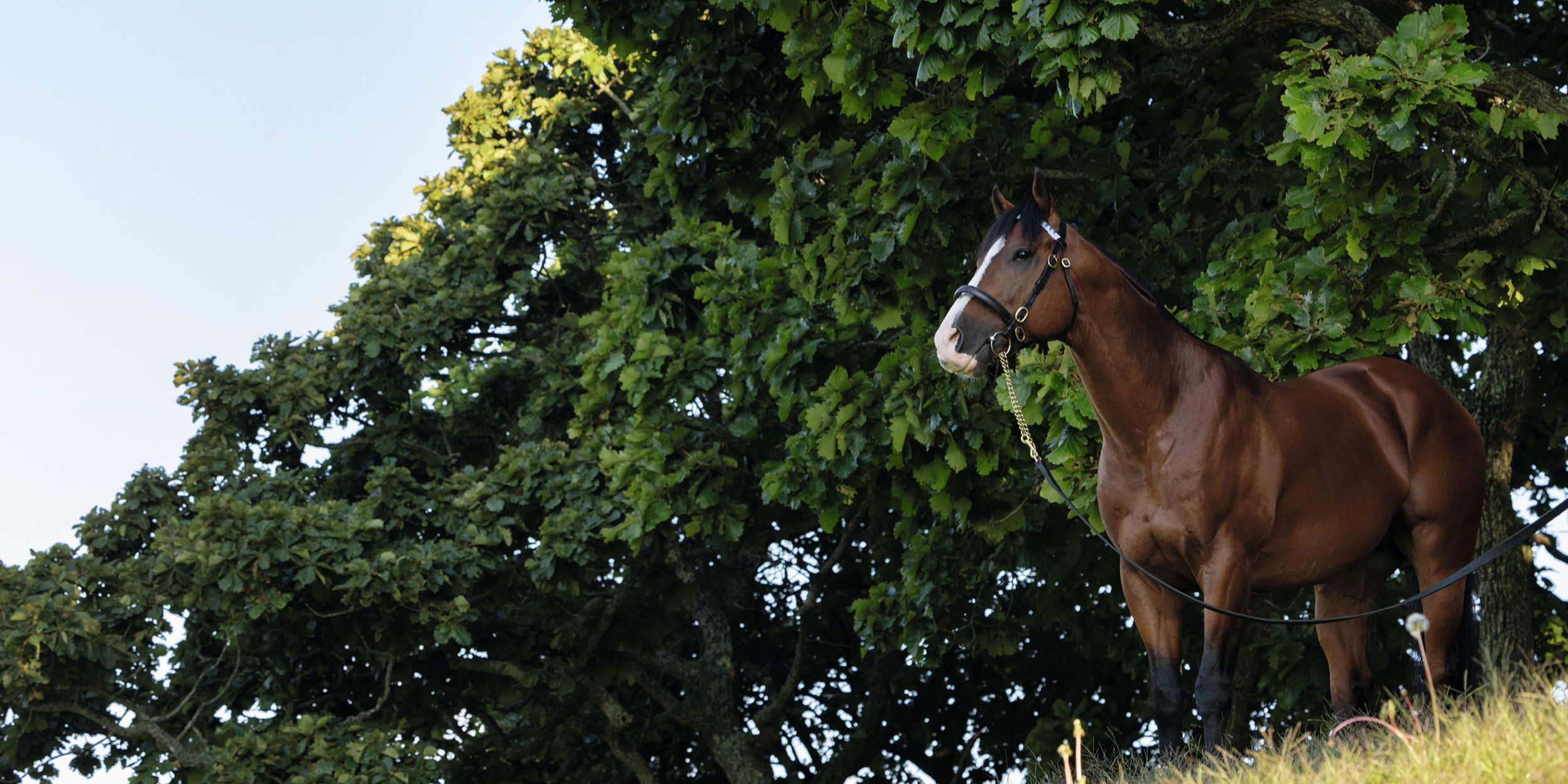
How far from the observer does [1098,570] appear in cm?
1321

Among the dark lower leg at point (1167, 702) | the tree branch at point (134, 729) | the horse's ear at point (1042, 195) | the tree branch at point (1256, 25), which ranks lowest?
the dark lower leg at point (1167, 702)

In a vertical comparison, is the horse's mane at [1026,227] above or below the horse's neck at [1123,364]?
above

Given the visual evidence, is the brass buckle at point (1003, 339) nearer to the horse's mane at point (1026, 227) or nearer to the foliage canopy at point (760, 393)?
the horse's mane at point (1026, 227)

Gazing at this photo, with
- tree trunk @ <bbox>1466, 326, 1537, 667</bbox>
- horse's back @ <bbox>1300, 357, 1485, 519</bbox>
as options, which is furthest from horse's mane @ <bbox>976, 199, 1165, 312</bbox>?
tree trunk @ <bbox>1466, 326, 1537, 667</bbox>

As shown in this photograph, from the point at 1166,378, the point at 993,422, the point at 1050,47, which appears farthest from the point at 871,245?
the point at 1166,378

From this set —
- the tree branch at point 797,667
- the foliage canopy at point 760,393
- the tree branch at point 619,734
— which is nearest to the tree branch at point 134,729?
the foliage canopy at point 760,393

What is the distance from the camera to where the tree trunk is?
35.0ft

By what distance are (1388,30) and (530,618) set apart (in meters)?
10.7

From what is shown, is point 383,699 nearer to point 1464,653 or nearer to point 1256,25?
point 1256,25

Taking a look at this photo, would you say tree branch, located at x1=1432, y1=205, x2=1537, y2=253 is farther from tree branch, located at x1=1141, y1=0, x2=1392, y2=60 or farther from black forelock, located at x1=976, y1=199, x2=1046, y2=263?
black forelock, located at x1=976, y1=199, x2=1046, y2=263

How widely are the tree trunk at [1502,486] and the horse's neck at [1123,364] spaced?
18.7 ft

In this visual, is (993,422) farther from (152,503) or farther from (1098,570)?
(152,503)

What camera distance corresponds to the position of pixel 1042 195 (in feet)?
18.7

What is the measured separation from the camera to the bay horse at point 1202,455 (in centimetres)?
564
